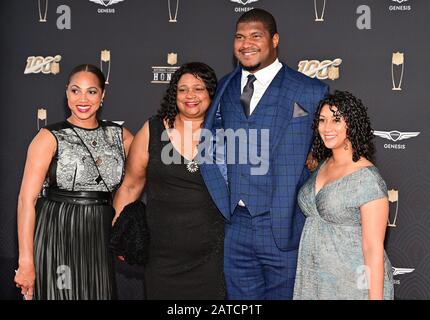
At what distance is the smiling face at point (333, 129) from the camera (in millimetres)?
2246

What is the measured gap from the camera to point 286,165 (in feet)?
7.89

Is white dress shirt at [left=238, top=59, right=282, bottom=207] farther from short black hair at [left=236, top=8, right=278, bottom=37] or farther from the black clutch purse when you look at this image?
the black clutch purse

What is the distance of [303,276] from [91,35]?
2.21 metres

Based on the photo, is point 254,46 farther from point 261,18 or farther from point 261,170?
point 261,170

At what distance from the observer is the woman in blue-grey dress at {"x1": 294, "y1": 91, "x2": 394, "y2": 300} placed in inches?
83.3

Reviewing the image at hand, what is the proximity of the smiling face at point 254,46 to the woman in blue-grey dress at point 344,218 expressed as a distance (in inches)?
15.1

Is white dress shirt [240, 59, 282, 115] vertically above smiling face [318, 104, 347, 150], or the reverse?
white dress shirt [240, 59, 282, 115]

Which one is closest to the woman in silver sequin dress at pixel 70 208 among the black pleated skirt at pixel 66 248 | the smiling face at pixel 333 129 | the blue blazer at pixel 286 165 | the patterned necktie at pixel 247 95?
the black pleated skirt at pixel 66 248

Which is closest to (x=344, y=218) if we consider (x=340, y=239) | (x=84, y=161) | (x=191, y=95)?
(x=340, y=239)

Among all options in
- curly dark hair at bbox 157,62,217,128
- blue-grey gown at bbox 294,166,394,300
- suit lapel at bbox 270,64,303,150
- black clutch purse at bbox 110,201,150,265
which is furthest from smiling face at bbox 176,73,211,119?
blue-grey gown at bbox 294,166,394,300

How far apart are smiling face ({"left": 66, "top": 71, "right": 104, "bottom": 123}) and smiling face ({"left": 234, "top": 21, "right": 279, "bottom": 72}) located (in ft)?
2.35

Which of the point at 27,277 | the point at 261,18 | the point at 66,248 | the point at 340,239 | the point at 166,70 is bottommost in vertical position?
the point at 27,277

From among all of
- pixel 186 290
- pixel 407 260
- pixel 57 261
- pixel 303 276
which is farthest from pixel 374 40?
pixel 57 261

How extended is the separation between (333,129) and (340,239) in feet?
1.51
